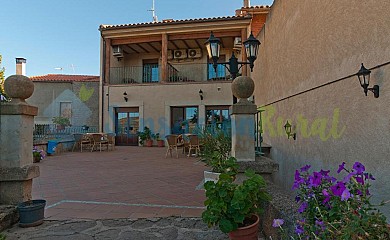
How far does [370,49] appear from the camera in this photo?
2191 mm

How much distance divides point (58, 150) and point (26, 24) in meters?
5.24

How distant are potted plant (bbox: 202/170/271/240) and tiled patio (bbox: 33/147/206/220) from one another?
41.3 inches

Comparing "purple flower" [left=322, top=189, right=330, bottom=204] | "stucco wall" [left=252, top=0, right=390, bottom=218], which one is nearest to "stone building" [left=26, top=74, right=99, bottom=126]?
"stucco wall" [left=252, top=0, right=390, bottom=218]

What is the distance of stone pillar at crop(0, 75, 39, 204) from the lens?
279cm

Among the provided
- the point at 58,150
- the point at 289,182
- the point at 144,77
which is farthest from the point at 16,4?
the point at 289,182

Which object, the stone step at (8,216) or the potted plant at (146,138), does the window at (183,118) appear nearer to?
the potted plant at (146,138)

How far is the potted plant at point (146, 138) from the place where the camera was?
13164 millimetres

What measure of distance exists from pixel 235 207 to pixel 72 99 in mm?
16347

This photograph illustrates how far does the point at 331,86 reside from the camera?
2990 mm

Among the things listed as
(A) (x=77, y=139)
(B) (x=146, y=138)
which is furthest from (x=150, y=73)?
(A) (x=77, y=139)

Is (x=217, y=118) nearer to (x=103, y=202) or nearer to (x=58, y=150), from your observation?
(x=58, y=150)

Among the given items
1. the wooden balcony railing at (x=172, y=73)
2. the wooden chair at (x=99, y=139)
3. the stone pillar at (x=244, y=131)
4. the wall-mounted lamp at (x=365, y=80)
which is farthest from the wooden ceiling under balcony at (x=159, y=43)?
the wall-mounted lamp at (x=365, y=80)

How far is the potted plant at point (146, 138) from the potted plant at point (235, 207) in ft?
37.3

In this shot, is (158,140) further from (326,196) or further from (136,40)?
(326,196)
